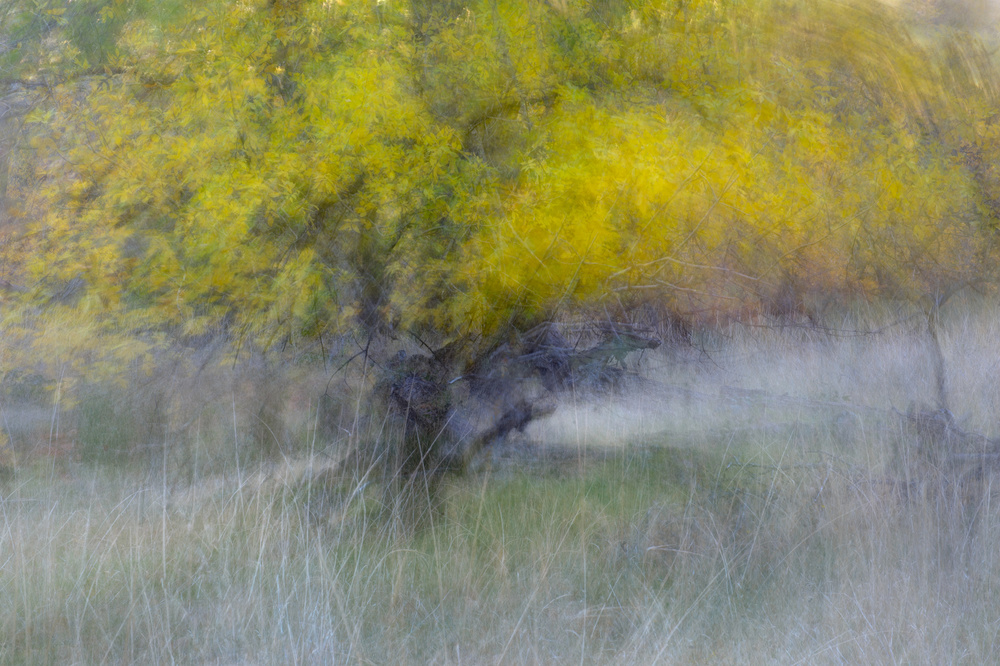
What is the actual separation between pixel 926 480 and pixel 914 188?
1.99 meters

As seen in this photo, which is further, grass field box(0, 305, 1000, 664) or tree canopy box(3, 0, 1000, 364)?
tree canopy box(3, 0, 1000, 364)

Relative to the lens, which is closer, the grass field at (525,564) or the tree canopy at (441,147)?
the grass field at (525,564)

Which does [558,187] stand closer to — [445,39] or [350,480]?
[445,39]

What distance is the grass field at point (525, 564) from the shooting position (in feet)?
10.8

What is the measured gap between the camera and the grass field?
328 centimetres

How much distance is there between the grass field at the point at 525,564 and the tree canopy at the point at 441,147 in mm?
1174

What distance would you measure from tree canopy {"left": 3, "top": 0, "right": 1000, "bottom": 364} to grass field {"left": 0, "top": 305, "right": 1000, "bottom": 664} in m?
1.17

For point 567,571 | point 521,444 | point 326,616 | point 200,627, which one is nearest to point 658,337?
point 521,444

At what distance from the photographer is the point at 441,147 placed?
4.23 meters

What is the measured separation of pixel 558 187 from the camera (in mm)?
4277

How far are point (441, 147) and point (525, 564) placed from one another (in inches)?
94.7

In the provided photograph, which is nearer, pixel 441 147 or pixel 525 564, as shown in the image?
pixel 525 564

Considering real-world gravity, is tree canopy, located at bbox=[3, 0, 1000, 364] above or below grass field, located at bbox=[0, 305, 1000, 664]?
above

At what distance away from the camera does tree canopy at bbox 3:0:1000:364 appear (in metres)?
4.01
